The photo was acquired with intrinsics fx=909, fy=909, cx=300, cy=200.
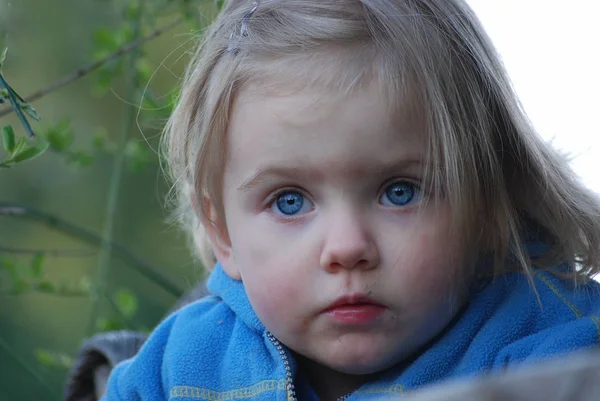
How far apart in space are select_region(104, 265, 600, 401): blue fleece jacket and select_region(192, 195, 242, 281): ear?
36 mm

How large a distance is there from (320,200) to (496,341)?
0.31m

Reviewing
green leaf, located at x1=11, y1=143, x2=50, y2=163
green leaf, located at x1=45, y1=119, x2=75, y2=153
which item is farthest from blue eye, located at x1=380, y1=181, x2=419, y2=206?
green leaf, located at x1=45, y1=119, x2=75, y2=153

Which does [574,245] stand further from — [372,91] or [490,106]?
[372,91]

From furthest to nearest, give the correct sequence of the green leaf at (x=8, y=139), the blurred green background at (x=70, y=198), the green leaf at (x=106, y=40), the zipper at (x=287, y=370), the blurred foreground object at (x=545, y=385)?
the blurred green background at (x=70, y=198) < the green leaf at (x=106, y=40) < the zipper at (x=287, y=370) < the green leaf at (x=8, y=139) < the blurred foreground object at (x=545, y=385)

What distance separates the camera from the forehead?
1155 mm

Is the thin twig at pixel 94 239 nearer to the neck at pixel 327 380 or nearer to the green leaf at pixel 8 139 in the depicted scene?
the neck at pixel 327 380

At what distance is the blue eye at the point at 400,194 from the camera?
120 cm

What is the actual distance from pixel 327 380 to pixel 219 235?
28 cm

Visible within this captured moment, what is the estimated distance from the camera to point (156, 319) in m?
3.35

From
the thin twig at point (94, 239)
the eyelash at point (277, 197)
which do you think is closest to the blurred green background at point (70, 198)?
the thin twig at point (94, 239)

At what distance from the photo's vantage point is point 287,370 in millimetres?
1343

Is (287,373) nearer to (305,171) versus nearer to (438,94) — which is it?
(305,171)

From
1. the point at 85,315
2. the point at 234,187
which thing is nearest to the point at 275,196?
the point at 234,187

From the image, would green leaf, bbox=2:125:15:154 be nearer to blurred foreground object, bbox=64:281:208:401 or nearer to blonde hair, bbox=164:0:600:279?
blonde hair, bbox=164:0:600:279
